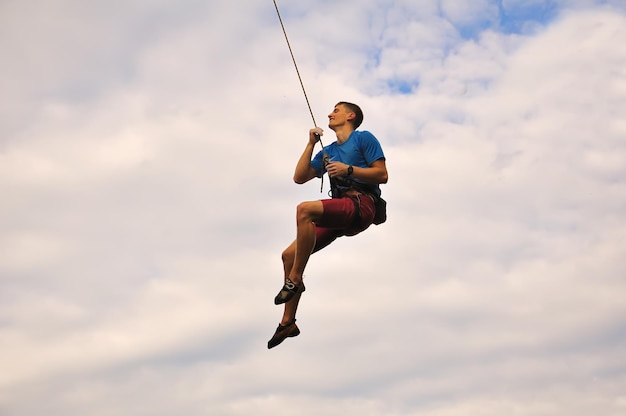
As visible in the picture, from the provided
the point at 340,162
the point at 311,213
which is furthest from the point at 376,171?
the point at 311,213

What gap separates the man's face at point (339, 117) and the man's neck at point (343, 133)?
68mm

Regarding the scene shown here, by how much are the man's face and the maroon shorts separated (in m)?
0.98

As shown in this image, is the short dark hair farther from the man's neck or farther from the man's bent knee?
the man's bent knee

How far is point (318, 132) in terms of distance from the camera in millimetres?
8312

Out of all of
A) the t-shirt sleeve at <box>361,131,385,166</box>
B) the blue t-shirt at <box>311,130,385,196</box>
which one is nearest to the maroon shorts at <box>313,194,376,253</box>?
the blue t-shirt at <box>311,130,385,196</box>

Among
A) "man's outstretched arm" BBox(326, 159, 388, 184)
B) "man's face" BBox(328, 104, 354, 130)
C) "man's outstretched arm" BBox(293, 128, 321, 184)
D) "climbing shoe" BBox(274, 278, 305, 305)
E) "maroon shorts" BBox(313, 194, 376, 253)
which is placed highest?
"man's face" BBox(328, 104, 354, 130)

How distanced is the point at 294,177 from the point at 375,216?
111 cm

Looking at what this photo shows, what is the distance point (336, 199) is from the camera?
8.06 metres

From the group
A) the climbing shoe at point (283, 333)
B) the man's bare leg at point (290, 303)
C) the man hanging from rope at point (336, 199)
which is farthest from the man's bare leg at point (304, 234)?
the climbing shoe at point (283, 333)

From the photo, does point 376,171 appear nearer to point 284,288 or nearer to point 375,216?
point 375,216

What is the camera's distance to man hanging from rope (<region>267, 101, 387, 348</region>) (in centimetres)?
778

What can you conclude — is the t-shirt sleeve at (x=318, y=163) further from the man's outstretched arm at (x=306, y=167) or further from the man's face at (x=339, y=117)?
the man's face at (x=339, y=117)

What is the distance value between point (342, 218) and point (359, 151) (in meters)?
0.86

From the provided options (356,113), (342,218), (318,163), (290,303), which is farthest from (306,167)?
(290,303)
